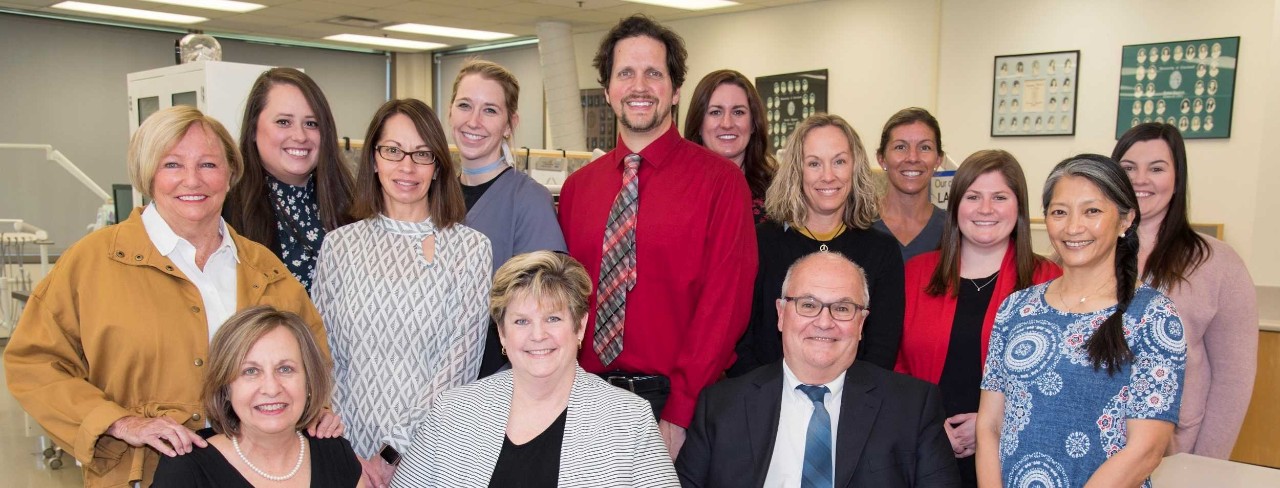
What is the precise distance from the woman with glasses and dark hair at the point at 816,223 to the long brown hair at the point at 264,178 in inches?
48.4

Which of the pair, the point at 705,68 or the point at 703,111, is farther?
the point at 705,68

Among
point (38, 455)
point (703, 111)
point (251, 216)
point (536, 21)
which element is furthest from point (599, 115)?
point (251, 216)

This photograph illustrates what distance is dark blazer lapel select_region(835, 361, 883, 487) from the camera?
2.21 meters

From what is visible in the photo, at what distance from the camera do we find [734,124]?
11.2 feet

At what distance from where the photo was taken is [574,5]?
10320 mm

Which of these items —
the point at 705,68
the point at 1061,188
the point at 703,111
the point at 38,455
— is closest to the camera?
the point at 1061,188

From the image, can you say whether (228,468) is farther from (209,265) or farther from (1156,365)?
(1156,365)

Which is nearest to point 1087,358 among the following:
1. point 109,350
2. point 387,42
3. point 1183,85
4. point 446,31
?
point 109,350

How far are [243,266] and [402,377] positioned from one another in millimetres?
471

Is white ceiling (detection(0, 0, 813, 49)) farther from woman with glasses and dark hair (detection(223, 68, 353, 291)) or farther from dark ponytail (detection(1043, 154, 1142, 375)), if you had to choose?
dark ponytail (detection(1043, 154, 1142, 375))

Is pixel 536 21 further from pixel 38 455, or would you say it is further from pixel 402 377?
pixel 402 377

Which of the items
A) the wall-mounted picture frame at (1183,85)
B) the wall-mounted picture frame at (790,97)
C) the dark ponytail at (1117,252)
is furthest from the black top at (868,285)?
the wall-mounted picture frame at (790,97)

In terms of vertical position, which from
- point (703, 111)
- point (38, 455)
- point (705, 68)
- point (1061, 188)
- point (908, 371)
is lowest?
point (38, 455)

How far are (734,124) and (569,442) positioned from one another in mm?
1629
